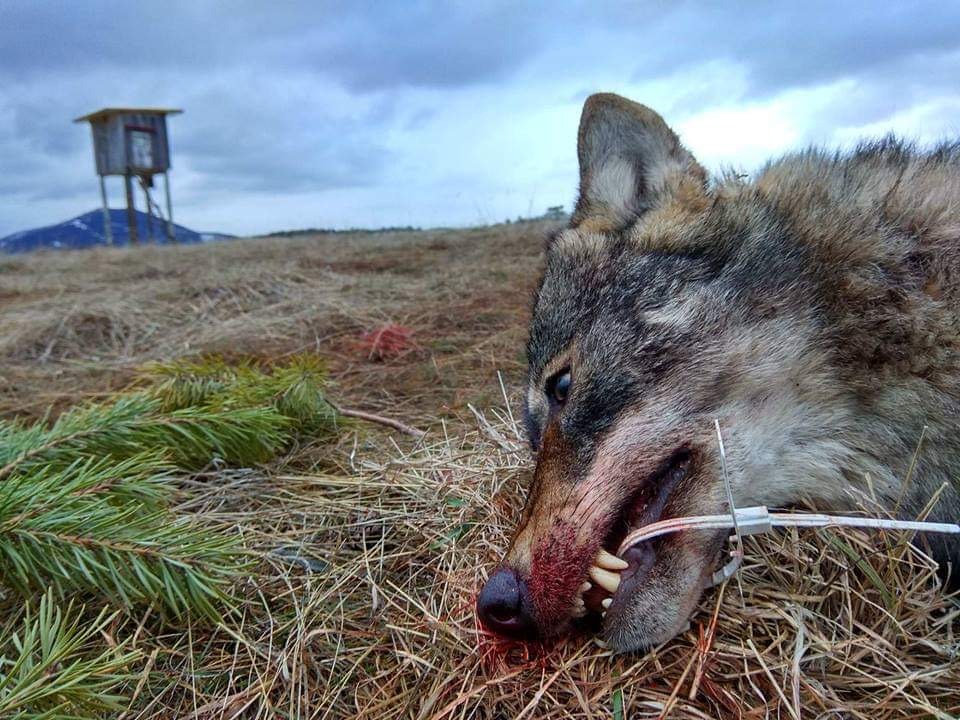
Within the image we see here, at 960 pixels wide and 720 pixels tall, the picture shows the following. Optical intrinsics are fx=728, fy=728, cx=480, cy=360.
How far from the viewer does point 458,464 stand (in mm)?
2916

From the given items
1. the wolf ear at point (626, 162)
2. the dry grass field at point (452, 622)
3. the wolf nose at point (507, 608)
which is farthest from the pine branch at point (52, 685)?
the wolf ear at point (626, 162)

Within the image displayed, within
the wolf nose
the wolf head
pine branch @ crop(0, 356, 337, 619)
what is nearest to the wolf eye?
the wolf head

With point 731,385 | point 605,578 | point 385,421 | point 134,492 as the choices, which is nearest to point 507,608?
point 605,578

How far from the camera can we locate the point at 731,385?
80.6 inches

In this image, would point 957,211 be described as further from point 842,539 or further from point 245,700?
point 245,700

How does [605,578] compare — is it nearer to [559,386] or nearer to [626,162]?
[559,386]

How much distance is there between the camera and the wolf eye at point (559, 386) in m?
2.27

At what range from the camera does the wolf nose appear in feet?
5.74

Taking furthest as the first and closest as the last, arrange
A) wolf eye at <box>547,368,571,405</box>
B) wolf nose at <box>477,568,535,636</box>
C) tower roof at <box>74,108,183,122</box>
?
A: tower roof at <box>74,108,183,122</box>, wolf eye at <box>547,368,571,405</box>, wolf nose at <box>477,568,535,636</box>

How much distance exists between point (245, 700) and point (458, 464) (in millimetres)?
1286

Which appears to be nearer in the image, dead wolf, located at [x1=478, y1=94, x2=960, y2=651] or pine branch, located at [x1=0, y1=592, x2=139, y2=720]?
pine branch, located at [x1=0, y1=592, x2=139, y2=720]

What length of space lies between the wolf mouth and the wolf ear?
107 centimetres

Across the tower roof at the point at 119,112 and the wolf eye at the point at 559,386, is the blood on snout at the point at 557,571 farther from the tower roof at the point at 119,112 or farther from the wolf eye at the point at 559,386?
the tower roof at the point at 119,112

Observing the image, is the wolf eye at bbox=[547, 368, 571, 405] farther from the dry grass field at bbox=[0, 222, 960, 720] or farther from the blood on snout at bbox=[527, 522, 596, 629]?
the blood on snout at bbox=[527, 522, 596, 629]
